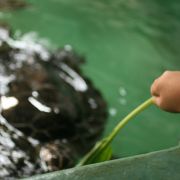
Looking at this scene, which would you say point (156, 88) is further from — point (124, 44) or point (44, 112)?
point (124, 44)

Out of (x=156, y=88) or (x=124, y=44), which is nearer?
(x=156, y=88)

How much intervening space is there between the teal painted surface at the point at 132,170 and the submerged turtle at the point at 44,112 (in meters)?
0.98

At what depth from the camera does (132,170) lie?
0.74 metres

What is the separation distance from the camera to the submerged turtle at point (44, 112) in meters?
1.81

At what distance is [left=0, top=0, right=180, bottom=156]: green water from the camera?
8.00ft

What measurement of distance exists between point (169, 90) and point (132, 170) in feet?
0.59

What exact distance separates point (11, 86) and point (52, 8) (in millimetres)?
1762

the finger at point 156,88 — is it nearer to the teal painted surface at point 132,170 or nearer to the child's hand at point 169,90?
the child's hand at point 169,90

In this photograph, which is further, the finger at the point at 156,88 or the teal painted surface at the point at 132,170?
the finger at the point at 156,88

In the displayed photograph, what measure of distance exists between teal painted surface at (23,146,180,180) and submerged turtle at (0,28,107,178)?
98 centimetres

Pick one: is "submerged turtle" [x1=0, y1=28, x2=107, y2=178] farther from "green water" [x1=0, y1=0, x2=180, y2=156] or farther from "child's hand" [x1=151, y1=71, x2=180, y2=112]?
"child's hand" [x1=151, y1=71, x2=180, y2=112]

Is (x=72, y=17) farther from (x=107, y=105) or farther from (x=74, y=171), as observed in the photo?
(x=74, y=171)

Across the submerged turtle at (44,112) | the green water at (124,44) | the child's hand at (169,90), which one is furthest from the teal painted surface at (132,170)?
the green water at (124,44)

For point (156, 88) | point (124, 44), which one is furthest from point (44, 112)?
point (124, 44)
